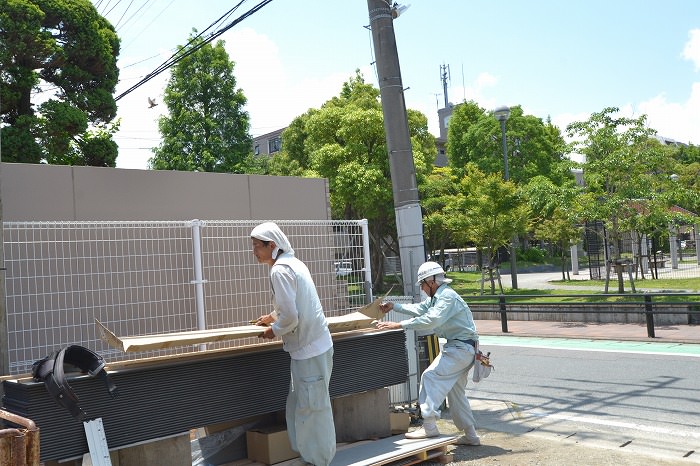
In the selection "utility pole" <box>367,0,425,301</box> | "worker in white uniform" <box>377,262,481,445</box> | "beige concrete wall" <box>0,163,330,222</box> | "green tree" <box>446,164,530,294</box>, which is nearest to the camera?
"worker in white uniform" <box>377,262,481,445</box>

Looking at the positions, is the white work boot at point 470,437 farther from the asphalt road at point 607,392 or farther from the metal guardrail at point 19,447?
the metal guardrail at point 19,447

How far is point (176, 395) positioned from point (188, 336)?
17.2 inches

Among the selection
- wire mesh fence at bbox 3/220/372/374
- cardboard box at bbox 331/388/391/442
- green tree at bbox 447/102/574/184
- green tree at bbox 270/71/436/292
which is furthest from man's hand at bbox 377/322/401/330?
green tree at bbox 447/102/574/184

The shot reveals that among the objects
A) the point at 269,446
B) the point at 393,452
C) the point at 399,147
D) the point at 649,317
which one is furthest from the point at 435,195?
the point at 269,446

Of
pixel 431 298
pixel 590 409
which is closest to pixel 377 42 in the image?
pixel 431 298

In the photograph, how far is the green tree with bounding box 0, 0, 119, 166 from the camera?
43.5 ft

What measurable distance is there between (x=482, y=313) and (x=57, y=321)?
14.7m

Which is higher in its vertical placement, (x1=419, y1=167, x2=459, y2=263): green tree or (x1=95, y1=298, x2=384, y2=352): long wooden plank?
(x1=419, y1=167, x2=459, y2=263): green tree


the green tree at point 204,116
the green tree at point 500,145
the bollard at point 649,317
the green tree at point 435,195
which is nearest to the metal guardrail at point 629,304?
the bollard at point 649,317

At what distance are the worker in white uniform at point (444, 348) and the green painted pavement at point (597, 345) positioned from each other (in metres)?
7.26

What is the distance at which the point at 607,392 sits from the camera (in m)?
9.30

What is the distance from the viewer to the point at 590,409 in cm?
834

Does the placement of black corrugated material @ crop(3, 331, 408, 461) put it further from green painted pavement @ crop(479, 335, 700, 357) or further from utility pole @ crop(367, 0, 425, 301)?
green painted pavement @ crop(479, 335, 700, 357)

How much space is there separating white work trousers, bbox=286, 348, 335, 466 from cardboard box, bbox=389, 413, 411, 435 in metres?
1.54
